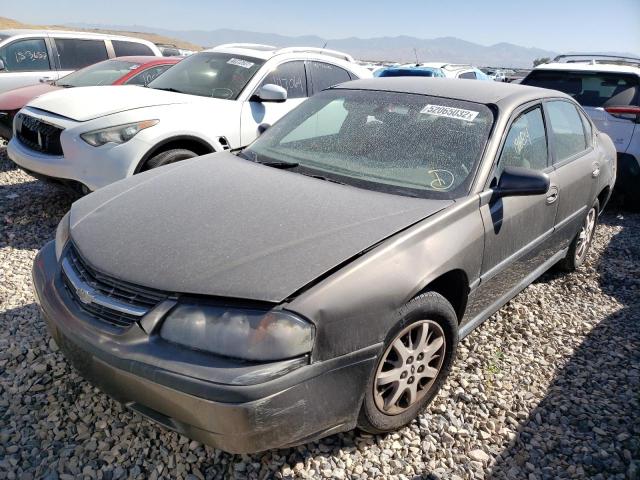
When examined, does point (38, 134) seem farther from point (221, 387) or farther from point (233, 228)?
point (221, 387)

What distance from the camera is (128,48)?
9.51 m

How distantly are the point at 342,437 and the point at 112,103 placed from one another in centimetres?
377

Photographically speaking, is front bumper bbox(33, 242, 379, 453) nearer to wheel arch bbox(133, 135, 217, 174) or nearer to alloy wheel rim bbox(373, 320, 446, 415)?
alloy wheel rim bbox(373, 320, 446, 415)

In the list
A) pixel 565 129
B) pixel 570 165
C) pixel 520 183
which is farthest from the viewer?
pixel 565 129

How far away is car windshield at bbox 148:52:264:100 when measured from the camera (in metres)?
5.23

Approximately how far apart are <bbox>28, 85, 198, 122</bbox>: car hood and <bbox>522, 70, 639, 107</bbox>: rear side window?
455cm

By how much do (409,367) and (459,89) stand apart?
1.86 m

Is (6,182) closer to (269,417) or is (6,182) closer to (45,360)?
(45,360)

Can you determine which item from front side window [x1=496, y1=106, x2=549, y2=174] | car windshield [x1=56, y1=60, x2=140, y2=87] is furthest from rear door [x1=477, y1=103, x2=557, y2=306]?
car windshield [x1=56, y1=60, x2=140, y2=87]

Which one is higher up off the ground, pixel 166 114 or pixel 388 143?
pixel 388 143

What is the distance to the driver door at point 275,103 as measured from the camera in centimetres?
511

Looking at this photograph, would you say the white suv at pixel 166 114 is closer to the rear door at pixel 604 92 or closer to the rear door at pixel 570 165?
the rear door at pixel 570 165

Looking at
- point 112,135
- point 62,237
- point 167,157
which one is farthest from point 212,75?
point 62,237

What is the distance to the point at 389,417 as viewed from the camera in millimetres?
2311
